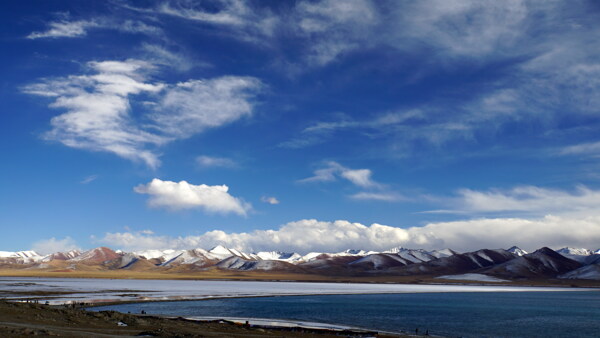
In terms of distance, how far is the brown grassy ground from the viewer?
38.1 m

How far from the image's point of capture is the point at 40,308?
51.9 m

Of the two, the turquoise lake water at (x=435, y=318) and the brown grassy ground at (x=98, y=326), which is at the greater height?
the brown grassy ground at (x=98, y=326)

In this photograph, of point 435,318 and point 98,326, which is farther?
point 435,318

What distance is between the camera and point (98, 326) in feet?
146

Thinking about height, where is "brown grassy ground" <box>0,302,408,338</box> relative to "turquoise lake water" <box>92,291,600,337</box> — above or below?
above

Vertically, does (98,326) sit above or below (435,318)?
above

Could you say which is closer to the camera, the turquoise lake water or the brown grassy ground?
the brown grassy ground

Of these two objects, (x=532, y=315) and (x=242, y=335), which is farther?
A: (x=532, y=315)

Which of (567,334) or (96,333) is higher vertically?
(96,333)

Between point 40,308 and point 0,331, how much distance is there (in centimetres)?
1881

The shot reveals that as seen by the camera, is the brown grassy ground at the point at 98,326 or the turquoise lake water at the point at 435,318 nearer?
the brown grassy ground at the point at 98,326

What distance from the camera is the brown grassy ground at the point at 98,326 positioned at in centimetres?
3809

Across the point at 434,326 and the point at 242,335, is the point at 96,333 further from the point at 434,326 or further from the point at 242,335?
the point at 434,326

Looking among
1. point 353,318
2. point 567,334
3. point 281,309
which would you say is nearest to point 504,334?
point 567,334
